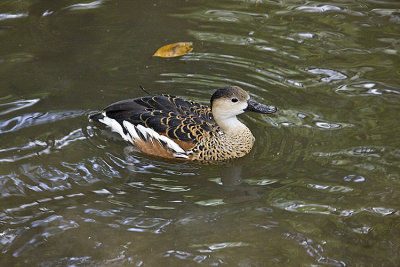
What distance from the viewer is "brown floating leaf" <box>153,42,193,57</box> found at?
314 inches

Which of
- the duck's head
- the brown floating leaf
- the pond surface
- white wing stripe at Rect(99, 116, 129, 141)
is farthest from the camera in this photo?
the brown floating leaf

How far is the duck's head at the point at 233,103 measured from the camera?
6.25m

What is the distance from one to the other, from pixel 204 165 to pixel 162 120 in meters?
0.71

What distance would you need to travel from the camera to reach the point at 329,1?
30.3ft

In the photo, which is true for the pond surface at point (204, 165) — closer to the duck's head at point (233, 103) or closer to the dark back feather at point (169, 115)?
the dark back feather at point (169, 115)

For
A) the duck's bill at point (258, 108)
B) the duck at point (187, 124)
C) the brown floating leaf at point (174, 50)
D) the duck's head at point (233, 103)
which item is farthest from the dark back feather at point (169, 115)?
the brown floating leaf at point (174, 50)

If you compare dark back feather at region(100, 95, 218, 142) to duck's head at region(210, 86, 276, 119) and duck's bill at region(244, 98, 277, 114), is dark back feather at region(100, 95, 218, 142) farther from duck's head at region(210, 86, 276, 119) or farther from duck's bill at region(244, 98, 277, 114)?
duck's bill at region(244, 98, 277, 114)

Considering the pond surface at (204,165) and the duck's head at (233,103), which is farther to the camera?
the duck's head at (233,103)

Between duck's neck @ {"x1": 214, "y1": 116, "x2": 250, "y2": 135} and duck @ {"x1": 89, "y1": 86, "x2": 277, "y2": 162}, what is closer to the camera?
duck @ {"x1": 89, "y1": 86, "x2": 277, "y2": 162}

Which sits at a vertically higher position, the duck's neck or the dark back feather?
the dark back feather

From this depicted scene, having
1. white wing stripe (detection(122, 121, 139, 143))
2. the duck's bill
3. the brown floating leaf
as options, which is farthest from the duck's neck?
the brown floating leaf

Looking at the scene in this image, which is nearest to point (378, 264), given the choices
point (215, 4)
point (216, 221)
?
point (216, 221)

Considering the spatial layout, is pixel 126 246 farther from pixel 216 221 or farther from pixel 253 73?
pixel 253 73

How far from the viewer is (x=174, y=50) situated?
802cm
